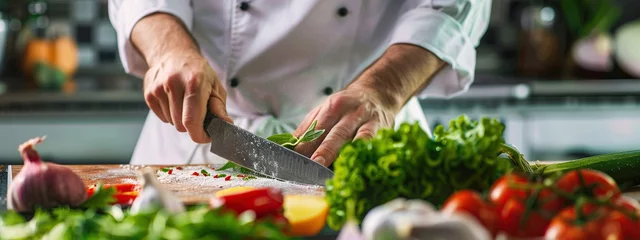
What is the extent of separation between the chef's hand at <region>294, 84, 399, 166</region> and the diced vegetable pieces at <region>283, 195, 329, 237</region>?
305 mm

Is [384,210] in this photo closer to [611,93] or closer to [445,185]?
[445,185]

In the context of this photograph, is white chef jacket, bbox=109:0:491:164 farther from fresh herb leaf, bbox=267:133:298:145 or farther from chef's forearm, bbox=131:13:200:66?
fresh herb leaf, bbox=267:133:298:145

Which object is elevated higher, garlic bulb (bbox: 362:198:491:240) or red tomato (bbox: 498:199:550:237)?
garlic bulb (bbox: 362:198:491:240)

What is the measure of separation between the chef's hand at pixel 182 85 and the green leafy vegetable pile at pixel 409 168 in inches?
17.0

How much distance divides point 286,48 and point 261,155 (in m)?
0.45

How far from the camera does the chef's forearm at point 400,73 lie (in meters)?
1.57

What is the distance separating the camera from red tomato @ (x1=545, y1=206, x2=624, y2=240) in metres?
0.73

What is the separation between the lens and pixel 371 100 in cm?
151

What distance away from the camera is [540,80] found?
125 inches

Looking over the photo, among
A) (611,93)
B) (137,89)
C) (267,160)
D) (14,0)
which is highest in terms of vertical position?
(267,160)

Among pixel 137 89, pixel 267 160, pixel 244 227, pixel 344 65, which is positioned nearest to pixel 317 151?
pixel 267 160

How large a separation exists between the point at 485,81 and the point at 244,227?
2418mm

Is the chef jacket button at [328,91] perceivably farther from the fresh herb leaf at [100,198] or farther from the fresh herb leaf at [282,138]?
the fresh herb leaf at [100,198]

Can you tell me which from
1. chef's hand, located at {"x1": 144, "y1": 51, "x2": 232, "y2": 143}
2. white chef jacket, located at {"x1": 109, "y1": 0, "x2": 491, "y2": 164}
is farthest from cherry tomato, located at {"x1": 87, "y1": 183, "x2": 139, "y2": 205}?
white chef jacket, located at {"x1": 109, "y1": 0, "x2": 491, "y2": 164}
